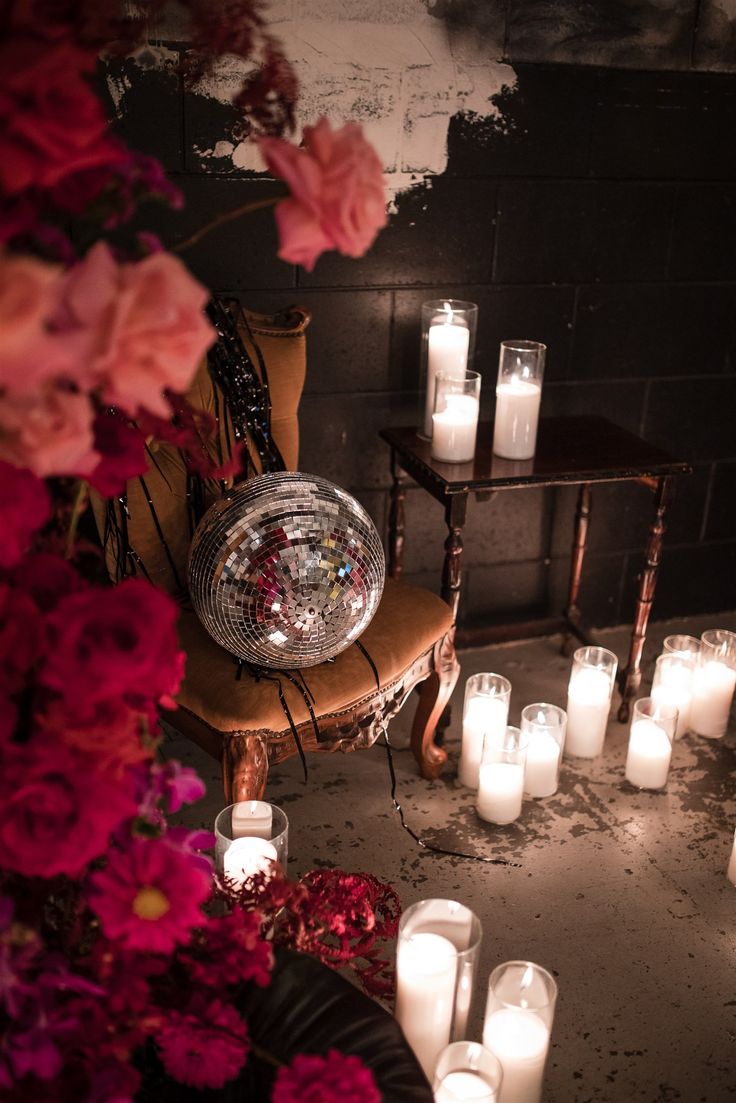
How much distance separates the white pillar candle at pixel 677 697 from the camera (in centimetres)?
239

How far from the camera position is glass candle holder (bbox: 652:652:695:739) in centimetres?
239

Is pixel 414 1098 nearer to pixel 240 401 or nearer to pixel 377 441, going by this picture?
pixel 240 401

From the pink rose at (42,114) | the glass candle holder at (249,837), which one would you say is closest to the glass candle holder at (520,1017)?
the glass candle holder at (249,837)

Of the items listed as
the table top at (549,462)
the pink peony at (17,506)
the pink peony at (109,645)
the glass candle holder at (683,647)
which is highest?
the pink peony at (17,506)

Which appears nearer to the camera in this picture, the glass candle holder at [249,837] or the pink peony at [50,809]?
the pink peony at [50,809]

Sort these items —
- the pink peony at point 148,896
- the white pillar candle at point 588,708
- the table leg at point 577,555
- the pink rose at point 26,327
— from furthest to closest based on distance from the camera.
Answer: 1. the table leg at point 577,555
2. the white pillar candle at point 588,708
3. the pink peony at point 148,896
4. the pink rose at point 26,327

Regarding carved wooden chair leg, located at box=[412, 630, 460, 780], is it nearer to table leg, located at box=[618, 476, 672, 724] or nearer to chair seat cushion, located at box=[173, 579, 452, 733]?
chair seat cushion, located at box=[173, 579, 452, 733]

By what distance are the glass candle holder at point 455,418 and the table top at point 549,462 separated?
3 centimetres

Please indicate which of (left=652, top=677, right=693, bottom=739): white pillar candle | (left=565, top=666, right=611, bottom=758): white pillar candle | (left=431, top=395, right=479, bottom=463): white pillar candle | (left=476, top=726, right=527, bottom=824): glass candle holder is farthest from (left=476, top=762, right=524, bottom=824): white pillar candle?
(left=431, top=395, right=479, bottom=463): white pillar candle

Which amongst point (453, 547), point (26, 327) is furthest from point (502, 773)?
point (26, 327)

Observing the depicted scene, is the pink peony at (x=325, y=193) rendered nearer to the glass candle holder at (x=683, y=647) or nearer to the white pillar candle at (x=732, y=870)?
the white pillar candle at (x=732, y=870)

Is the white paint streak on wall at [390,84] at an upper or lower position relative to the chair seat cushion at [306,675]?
upper

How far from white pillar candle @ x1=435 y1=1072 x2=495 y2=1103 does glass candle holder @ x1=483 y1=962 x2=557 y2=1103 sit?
0.12 meters

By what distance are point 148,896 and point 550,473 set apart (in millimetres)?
1578
